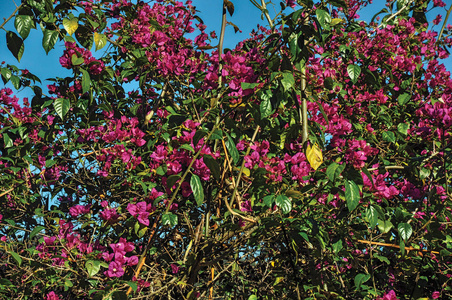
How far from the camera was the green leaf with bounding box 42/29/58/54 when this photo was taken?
1.71 m

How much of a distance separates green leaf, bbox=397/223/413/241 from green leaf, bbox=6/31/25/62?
6.23ft

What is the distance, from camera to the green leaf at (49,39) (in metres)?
1.71

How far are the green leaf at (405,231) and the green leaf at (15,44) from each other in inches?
74.8

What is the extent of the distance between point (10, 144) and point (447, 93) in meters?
2.99

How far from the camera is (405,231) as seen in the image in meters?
1.79

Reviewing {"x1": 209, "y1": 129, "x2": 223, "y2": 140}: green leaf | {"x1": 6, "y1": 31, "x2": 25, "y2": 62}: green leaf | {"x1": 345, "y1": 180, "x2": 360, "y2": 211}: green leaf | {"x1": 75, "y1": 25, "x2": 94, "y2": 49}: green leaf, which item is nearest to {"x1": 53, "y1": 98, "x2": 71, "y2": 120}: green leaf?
{"x1": 6, "y1": 31, "x2": 25, "y2": 62}: green leaf

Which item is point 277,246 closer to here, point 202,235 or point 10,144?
point 202,235

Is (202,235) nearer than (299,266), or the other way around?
(202,235)

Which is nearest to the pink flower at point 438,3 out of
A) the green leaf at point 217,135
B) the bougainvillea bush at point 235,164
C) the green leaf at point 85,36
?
the bougainvillea bush at point 235,164

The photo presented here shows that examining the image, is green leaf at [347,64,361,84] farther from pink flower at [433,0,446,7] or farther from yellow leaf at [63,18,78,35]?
pink flower at [433,0,446,7]

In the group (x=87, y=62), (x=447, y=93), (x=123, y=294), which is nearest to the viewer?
(x=123, y=294)

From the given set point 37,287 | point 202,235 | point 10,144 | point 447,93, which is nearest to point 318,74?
point 447,93

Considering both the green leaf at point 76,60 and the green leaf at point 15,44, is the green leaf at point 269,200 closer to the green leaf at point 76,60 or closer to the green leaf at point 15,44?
the green leaf at point 76,60

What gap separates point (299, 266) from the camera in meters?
2.46
